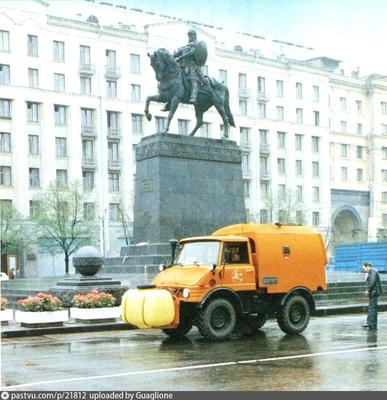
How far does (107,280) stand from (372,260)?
29.4 metres

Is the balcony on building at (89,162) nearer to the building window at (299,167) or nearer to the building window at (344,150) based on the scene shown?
the building window at (299,167)

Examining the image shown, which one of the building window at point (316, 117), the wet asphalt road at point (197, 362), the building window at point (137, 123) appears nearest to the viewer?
A: the wet asphalt road at point (197, 362)

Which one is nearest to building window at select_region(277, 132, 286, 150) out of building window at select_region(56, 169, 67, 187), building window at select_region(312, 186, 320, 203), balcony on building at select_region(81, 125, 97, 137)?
building window at select_region(312, 186, 320, 203)

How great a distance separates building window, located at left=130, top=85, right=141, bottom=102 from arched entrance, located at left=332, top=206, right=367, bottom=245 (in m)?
25.2

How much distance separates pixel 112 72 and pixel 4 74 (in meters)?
10.4

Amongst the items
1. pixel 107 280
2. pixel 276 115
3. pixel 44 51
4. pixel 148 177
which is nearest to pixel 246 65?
pixel 276 115

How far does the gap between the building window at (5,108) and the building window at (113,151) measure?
10.1 m

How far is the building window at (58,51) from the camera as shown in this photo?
215 feet

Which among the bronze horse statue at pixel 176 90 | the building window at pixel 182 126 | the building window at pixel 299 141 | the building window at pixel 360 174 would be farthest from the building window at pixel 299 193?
the bronze horse statue at pixel 176 90

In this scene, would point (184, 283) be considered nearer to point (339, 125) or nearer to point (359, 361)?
point (359, 361)

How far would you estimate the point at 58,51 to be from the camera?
65.9 metres

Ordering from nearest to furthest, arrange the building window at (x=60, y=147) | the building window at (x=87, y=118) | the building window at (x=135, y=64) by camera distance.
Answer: the building window at (x=60, y=147), the building window at (x=87, y=118), the building window at (x=135, y=64)

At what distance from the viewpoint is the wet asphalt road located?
10.3 metres

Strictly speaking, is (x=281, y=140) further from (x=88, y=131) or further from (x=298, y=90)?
(x=88, y=131)
